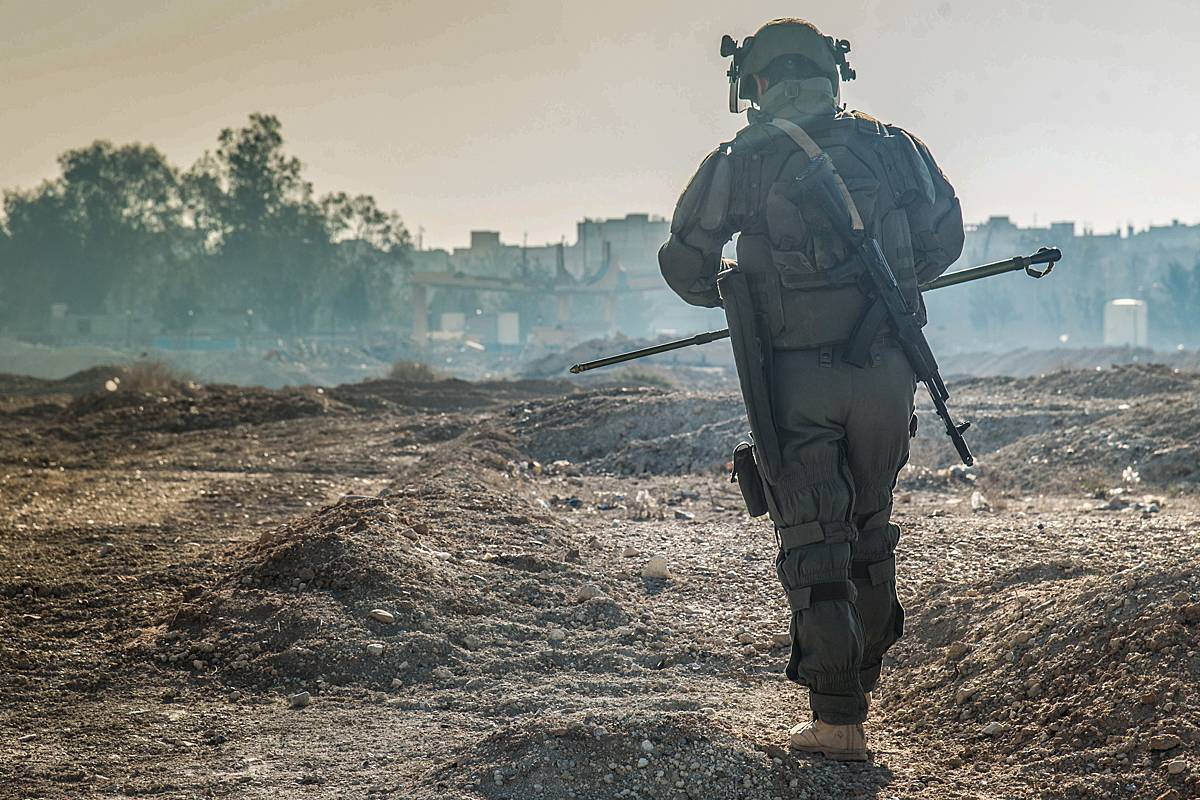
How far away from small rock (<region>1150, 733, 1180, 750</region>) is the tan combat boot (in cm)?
78

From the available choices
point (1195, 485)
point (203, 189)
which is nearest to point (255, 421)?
point (1195, 485)

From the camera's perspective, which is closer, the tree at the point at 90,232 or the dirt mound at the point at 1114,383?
the dirt mound at the point at 1114,383

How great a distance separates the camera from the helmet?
13.1ft

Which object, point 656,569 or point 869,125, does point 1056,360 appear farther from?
point 869,125

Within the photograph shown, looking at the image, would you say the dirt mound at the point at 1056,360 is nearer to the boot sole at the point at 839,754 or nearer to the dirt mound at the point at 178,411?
the dirt mound at the point at 178,411

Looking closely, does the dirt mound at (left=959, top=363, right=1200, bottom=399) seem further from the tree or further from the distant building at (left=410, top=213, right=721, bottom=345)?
the distant building at (left=410, top=213, right=721, bottom=345)

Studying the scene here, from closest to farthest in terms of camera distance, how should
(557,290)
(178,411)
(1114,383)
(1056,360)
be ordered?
(1114,383), (178,411), (1056,360), (557,290)

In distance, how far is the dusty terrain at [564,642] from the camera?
3533 millimetres

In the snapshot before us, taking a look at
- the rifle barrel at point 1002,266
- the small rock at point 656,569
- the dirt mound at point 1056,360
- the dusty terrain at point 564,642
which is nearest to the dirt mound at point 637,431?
the dusty terrain at point 564,642

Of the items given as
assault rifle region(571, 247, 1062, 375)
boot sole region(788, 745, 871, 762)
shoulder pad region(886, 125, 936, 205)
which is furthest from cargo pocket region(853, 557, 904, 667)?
shoulder pad region(886, 125, 936, 205)

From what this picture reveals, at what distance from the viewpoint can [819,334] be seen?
3.75 m

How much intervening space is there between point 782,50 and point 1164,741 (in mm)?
2278

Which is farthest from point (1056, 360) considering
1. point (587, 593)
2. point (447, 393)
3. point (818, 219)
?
point (818, 219)

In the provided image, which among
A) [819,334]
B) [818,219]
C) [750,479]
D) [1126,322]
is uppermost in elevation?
[1126,322]
